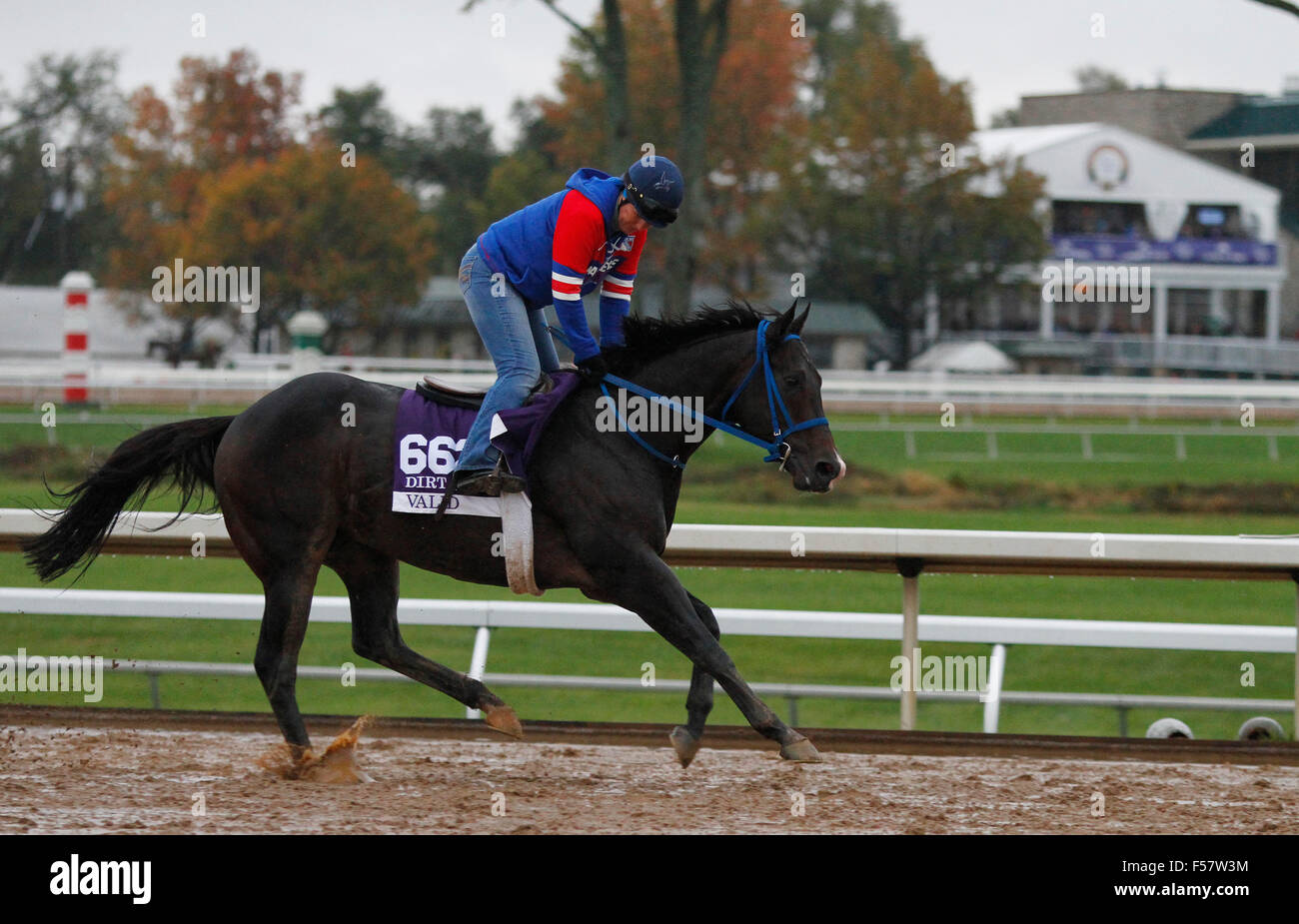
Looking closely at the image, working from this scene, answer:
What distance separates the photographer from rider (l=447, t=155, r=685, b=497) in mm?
4691

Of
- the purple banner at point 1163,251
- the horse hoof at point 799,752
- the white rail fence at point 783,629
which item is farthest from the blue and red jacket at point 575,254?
the purple banner at point 1163,251

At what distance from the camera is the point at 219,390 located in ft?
65.2

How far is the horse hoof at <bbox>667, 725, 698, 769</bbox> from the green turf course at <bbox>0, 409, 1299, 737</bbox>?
1799 mm

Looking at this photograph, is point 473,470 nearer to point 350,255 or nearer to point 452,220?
point 350,255

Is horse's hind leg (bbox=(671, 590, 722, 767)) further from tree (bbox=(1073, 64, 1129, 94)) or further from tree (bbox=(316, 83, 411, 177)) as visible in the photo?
tree (bbox=(1073, 64, 1129, 94))

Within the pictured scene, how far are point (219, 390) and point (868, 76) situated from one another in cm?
1772

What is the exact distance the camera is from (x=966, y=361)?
31219mm

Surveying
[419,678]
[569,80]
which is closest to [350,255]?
[569,80]

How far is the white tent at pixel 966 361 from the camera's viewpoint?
3067 centimetres

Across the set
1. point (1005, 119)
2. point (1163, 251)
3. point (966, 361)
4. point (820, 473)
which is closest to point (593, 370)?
point (820, 473)

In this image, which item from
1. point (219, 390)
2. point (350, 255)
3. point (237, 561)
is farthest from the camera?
point (350, 255)

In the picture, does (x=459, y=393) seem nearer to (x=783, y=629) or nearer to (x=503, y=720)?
(x=503, y=720)

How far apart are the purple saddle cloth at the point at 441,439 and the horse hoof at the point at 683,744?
90 cm

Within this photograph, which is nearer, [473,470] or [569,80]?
[473,470]
